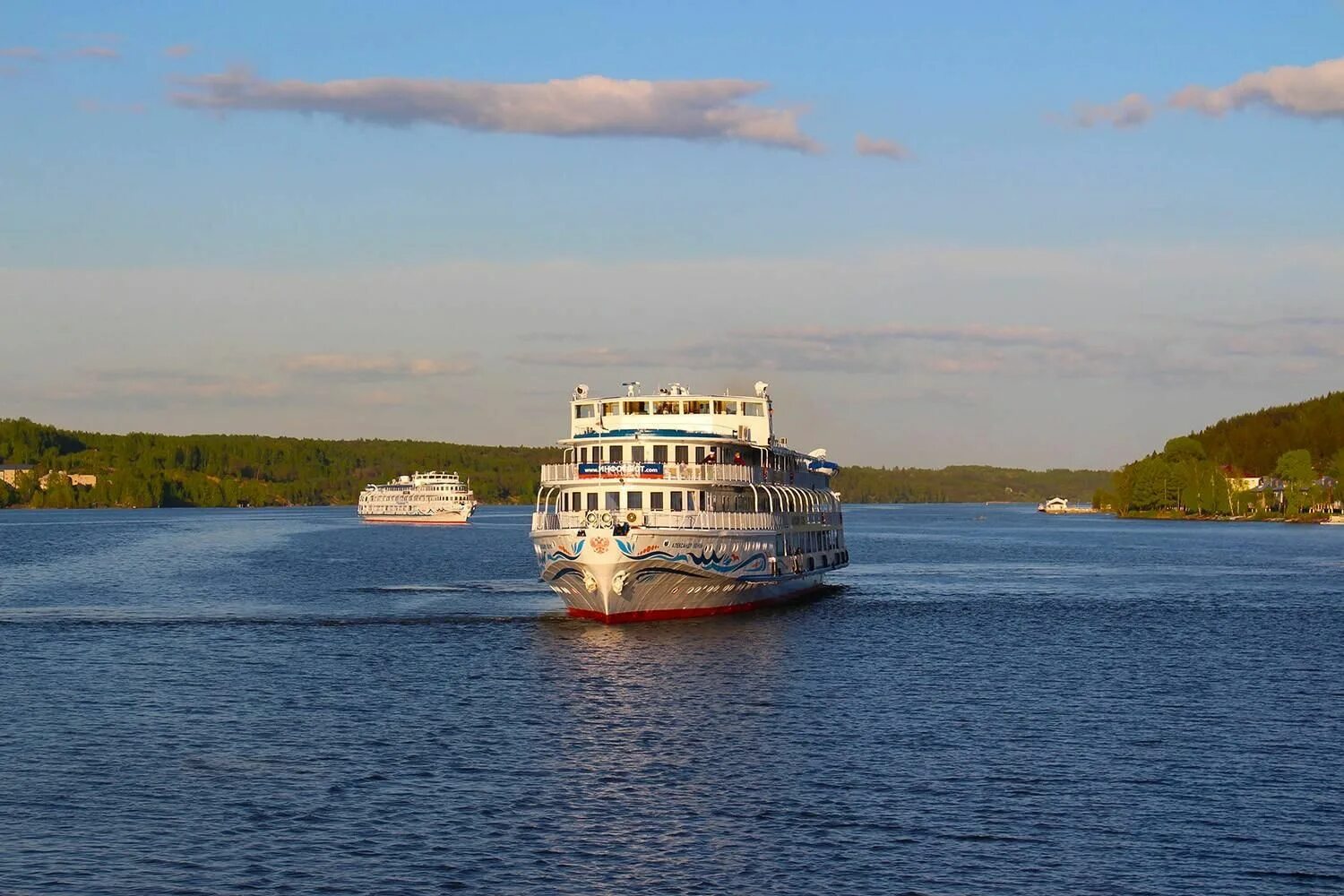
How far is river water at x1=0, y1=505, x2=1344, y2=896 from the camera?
34.3 meters

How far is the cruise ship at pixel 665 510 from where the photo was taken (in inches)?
3034

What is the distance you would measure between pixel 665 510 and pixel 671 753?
110ft

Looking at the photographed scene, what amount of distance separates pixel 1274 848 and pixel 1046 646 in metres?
39.6

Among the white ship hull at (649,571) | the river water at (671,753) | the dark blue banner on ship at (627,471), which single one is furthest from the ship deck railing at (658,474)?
the river water at (671,753)

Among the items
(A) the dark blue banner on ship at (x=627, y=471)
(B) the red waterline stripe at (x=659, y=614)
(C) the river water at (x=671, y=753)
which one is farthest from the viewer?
(B) the red waterline stripe at (x=659, y=614)

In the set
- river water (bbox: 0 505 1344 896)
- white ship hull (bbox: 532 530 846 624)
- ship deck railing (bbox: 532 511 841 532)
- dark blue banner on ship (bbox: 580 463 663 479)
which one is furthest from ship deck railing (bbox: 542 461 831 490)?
river water (bbox: 0 505 1344 896)

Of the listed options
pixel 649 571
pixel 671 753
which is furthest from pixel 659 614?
pixel 671 753

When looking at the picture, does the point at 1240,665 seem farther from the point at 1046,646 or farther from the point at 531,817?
the point at 531,817

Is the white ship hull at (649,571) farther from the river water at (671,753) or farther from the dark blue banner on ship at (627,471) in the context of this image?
the dark blue banner on ship at (627,471)

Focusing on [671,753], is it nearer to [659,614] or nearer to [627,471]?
[627,471]

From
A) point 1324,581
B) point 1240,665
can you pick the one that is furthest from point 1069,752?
point 1324,581

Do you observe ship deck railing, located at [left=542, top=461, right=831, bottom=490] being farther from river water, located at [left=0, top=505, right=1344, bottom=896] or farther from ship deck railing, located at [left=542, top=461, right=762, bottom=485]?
river water, located at [left=0, top=505, right=1344, bottom=896]

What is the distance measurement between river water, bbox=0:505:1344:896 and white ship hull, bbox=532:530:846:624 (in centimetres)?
174

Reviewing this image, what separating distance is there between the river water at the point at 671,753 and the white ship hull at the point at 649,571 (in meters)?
1.74
